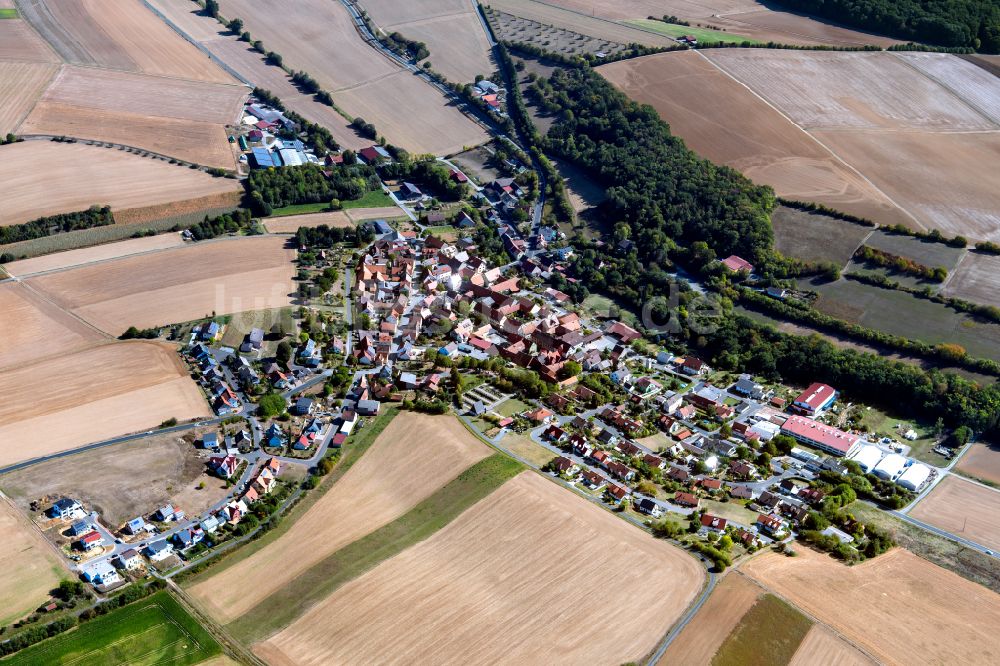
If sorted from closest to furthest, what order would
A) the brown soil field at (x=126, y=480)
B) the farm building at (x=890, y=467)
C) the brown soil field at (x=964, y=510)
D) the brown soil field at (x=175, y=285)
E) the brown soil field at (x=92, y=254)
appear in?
the brown soil field at (x=126, y=480)
the brown soil field at (x=964, y=510)
the farm building at (x=890, y=467)
the brown soil field at (x=175, y=285)
the brown soil field at (x=92, y=254)

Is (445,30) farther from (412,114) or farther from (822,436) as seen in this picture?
(822,436)

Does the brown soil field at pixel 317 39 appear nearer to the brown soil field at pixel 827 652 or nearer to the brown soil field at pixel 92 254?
the brown soil field at pixel 92 254

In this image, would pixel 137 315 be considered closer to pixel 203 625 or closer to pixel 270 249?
pixel 270 249

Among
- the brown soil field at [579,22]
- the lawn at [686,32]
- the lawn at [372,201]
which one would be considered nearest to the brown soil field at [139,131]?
the lawn at [372,201]

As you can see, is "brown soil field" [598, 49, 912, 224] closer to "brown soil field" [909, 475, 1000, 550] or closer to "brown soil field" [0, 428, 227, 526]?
"brown soil field" [909, 475, 1000, 550]

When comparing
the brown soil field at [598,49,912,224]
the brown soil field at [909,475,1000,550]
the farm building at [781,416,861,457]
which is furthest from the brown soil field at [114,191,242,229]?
the brown soil field at [909,475,1000,550]

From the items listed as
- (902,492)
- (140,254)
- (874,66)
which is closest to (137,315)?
(140,254)
